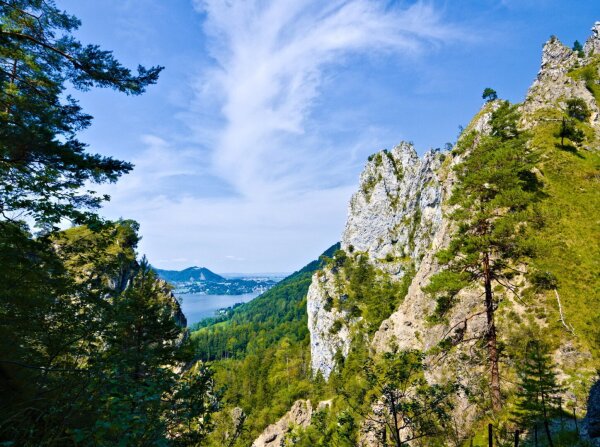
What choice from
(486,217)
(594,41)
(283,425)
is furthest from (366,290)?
(594,41)

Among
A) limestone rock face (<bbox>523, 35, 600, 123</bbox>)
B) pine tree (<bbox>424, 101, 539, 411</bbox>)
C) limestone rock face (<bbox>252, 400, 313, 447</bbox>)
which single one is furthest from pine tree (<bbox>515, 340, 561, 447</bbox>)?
limestone rock face (<bbox>252, 400, 313, 447</bbox>)

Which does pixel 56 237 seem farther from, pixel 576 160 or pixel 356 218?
pixel 356 218

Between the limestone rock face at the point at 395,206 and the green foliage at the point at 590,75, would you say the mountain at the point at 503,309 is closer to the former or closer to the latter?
the green foliage at the point at 590,75

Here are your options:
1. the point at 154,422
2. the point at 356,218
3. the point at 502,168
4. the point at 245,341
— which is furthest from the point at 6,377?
the point at 245,341

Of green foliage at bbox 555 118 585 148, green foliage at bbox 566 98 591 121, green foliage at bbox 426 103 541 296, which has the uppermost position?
green foliage at bbox 566 98 591 121

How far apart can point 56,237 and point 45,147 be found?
254cm

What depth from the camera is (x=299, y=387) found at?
80.4 meters

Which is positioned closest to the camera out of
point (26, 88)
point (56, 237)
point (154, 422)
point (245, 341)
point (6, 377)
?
point (154, 422)

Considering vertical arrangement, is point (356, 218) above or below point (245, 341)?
above

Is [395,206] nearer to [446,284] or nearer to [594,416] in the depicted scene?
[446,284]

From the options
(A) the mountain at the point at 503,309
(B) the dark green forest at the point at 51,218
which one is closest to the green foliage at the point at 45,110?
(B) the dark green forest at the point at 51,218

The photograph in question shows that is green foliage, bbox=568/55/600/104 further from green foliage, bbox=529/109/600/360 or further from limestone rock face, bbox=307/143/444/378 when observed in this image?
limestone rock face, bbox=307/143/444/378

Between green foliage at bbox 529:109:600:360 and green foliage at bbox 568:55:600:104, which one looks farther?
green foliage at bbox 568:55:600:104

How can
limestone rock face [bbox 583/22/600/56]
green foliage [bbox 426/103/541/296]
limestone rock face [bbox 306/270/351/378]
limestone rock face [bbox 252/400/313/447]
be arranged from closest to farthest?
green foliage [bbox 426/103/541/296]
limestone rock face [bbox 252/400/313/447]
limestone rock face [bbox 583/22/600/56]
limestone rock face [bbox 306/270/351/378]
